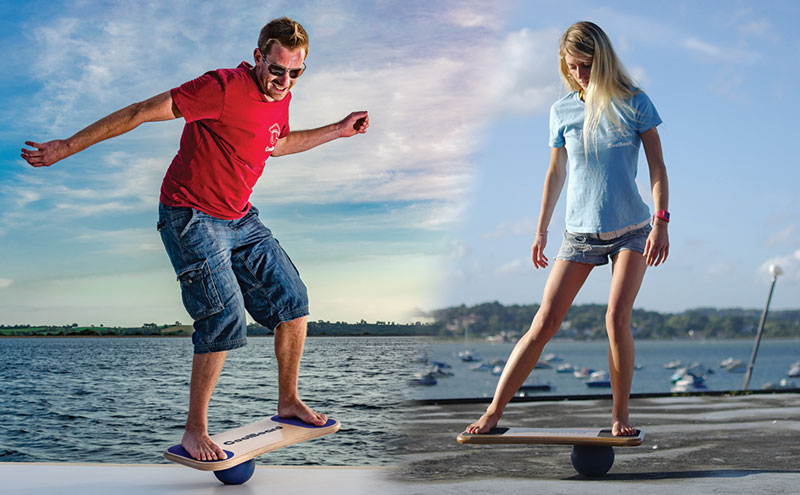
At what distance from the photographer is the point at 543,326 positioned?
2330 millimetres

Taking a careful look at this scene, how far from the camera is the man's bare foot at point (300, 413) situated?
7.93 feet

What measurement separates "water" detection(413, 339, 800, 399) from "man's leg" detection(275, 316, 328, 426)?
91.3 feet

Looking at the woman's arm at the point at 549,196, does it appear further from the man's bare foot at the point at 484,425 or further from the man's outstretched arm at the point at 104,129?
the man's outstretched arm at the point at 104,129

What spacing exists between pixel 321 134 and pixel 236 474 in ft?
3.71

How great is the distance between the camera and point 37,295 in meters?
10.9

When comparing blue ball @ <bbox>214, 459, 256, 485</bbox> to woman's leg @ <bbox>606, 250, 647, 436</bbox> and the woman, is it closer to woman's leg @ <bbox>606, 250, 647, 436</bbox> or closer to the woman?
the woman

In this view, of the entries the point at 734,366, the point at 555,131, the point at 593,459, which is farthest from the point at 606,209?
the point at 734,366

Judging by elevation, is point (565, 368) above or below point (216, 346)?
below

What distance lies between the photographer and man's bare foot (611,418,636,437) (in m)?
2.20

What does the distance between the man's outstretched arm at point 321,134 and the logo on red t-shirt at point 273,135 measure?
72mm

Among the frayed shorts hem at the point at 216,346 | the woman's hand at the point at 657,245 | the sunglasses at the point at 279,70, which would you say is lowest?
the frayed shorts hem at the point at 216,346

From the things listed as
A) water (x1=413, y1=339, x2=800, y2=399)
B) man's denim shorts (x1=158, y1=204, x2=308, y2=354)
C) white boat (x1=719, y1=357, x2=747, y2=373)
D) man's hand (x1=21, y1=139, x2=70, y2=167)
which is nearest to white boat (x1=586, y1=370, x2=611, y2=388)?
water (x1=413, y1=339, x2=800, y2=399)

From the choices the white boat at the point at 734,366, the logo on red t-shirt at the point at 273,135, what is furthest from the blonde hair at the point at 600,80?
the white boat at the point at 734,366

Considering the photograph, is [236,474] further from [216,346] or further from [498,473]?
[498,473]
